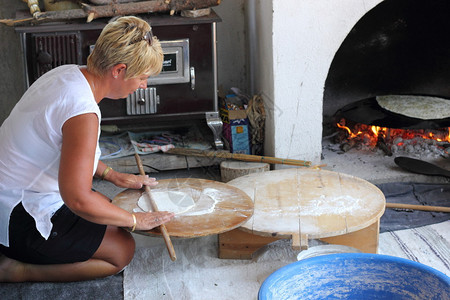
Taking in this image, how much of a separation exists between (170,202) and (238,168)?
948mm

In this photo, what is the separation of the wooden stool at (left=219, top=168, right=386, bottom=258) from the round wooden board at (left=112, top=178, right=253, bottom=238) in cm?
8

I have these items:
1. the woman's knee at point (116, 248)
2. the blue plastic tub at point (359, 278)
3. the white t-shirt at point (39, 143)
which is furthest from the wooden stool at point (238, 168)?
the blue plastic tub at point (359, 278)

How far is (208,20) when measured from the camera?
3.67m

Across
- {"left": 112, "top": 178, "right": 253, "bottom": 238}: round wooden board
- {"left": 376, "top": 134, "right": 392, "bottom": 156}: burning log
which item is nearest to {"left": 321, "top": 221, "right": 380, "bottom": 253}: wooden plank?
{"left": 112, "top": 178, "right": 253, "bottom": 238}: round wooden board

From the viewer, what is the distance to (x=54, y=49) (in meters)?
3.56

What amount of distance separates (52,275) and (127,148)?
1.50m

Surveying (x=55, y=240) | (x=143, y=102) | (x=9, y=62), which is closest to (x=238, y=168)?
(x=143, y=102)

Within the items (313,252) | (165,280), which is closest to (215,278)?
(165,280)

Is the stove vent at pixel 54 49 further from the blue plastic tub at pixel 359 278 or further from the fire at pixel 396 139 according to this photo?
the blue plastic tub at pixel 359 278

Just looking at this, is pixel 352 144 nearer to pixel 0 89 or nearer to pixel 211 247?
pixel 211 247

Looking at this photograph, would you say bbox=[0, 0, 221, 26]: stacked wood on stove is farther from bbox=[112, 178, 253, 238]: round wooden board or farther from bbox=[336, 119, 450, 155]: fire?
bbox=[336, 119, 450, 155]: fire

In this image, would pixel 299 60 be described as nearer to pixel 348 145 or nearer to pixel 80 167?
pixel 348 145

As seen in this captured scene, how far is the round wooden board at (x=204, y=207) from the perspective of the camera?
248 centimetres

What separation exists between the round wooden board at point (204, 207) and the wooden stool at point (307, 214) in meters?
0.08
